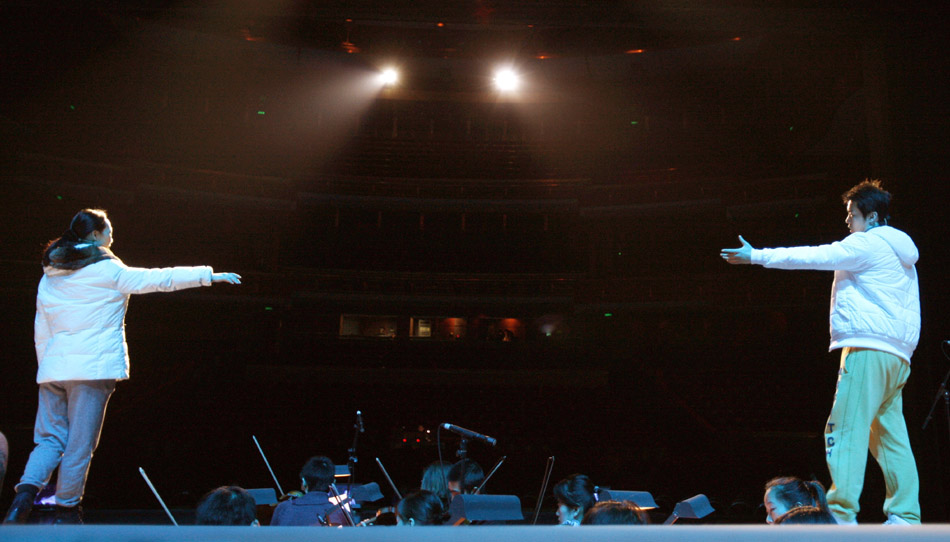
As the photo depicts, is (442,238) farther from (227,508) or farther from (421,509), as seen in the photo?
(227,508)

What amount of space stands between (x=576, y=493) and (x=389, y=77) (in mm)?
11557

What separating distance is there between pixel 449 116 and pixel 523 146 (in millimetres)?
1726

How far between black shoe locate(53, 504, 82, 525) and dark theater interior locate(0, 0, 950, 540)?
22.7ft

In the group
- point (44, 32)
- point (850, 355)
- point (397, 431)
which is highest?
point (44, 32)

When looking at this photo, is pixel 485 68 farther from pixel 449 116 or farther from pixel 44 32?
pixel 44 32

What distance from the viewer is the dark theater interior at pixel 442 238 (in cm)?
1087

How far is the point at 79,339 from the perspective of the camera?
111 inches

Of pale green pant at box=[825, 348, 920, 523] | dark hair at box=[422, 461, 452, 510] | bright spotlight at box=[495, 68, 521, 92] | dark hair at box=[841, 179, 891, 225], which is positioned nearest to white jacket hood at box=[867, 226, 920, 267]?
dark hair at box=[841, 179, 891, 225]

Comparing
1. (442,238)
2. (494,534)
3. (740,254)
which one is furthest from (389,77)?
(494,534)

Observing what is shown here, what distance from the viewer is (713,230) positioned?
49.6 feet

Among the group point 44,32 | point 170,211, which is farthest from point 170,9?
point 170,211

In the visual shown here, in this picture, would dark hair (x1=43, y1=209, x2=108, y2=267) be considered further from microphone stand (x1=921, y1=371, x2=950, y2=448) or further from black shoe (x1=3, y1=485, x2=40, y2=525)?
microphone stand (x1=921, y1=371, x2=950, y2=448)

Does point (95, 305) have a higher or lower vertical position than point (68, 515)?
higher

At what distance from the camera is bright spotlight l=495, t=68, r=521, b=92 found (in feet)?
39.7
